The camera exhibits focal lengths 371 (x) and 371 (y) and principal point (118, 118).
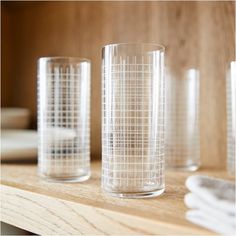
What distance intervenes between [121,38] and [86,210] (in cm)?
62

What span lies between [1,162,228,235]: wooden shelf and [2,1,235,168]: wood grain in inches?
10.8

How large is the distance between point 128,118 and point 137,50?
0.11 metres

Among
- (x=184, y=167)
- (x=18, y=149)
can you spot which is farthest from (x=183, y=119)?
(x=18, y=149)

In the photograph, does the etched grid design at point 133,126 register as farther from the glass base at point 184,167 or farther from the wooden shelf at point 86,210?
the glass base at point 184,167

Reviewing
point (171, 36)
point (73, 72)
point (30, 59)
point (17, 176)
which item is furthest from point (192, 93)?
point (30, 59)

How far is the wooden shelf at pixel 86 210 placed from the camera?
441 millimetres

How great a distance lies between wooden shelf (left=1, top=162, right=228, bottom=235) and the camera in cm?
44

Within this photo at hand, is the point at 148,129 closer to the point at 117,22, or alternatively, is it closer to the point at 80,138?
the point at 80,138

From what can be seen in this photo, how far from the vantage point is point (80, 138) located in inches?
29.4

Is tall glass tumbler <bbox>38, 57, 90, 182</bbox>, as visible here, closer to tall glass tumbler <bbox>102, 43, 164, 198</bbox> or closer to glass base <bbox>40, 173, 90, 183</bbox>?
glass base <bbox>40, 173, 90, 183</bbox>

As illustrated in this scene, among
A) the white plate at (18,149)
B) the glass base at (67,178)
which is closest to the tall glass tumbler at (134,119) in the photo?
the glass base at (67,178)

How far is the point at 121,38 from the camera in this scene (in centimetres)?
101

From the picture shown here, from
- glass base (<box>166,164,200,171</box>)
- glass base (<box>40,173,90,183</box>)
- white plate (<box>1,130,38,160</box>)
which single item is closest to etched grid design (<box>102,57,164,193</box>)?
glass base (<box>40,173,90,183</box>)

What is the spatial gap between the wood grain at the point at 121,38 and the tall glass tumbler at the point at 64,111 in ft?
0.91
